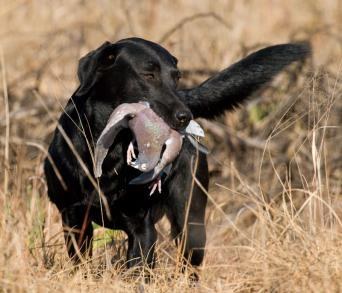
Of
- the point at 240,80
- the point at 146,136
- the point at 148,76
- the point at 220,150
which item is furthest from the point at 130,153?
the point at 220,150

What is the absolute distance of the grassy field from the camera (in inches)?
132

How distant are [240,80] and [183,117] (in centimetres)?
83

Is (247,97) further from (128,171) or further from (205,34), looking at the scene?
(205,34)

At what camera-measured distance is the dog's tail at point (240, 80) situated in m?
4.35

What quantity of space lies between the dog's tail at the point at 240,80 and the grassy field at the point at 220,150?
21 centimetres

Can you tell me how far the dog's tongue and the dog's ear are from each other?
1.39 ft

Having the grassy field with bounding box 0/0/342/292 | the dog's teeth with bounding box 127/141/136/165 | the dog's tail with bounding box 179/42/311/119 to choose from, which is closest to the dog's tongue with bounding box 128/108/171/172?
the dog's teeth with bounding box 127/141/136/165

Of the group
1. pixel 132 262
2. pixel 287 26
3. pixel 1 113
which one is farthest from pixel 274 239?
pixel 287 26

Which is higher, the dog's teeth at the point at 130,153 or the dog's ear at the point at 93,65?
the dog's ear at the point at 93,65

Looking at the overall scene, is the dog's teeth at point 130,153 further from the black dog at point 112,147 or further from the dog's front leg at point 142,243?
the dog's front leg at point 142,243

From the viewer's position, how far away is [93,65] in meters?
3.98

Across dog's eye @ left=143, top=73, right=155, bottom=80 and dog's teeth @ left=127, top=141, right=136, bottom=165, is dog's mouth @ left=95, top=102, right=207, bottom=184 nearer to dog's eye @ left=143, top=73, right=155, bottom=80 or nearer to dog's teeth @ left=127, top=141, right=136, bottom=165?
dog's teeth @ left=127, top=141, right=136, bottom=165

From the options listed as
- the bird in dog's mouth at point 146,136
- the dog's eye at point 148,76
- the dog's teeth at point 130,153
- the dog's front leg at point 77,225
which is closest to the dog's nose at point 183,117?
the bird in dog's mouth at point 146,136

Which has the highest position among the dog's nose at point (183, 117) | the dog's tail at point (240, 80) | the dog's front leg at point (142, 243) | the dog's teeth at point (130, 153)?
the dog's tail at point (240, 80)
